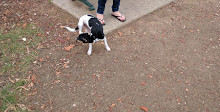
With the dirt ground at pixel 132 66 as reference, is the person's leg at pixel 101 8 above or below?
above

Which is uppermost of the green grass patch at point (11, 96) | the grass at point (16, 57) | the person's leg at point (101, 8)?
the person's leg at point (101, 8)

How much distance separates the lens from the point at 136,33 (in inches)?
144

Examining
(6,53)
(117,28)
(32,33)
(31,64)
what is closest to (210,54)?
(117,28)

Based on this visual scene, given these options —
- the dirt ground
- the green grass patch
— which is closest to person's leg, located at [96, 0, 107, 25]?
the dirt ground

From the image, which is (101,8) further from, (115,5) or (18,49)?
(18,49)

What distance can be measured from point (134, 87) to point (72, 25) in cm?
178

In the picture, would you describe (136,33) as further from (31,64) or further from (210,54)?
(31,64)

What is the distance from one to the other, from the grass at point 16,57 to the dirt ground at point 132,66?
137mm

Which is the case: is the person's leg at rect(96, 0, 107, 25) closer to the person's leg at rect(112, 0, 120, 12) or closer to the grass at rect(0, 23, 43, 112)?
the person's leg at rect(112, 0, 120, 12)

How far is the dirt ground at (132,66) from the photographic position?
259 centimetres

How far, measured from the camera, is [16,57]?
3.14 m

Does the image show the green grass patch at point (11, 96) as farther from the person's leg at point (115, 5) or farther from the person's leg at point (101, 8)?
the person's leg at point (115, 5)

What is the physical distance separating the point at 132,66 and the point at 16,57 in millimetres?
1855

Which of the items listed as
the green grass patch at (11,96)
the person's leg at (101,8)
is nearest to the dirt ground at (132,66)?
the green grass patch at (11,96)
